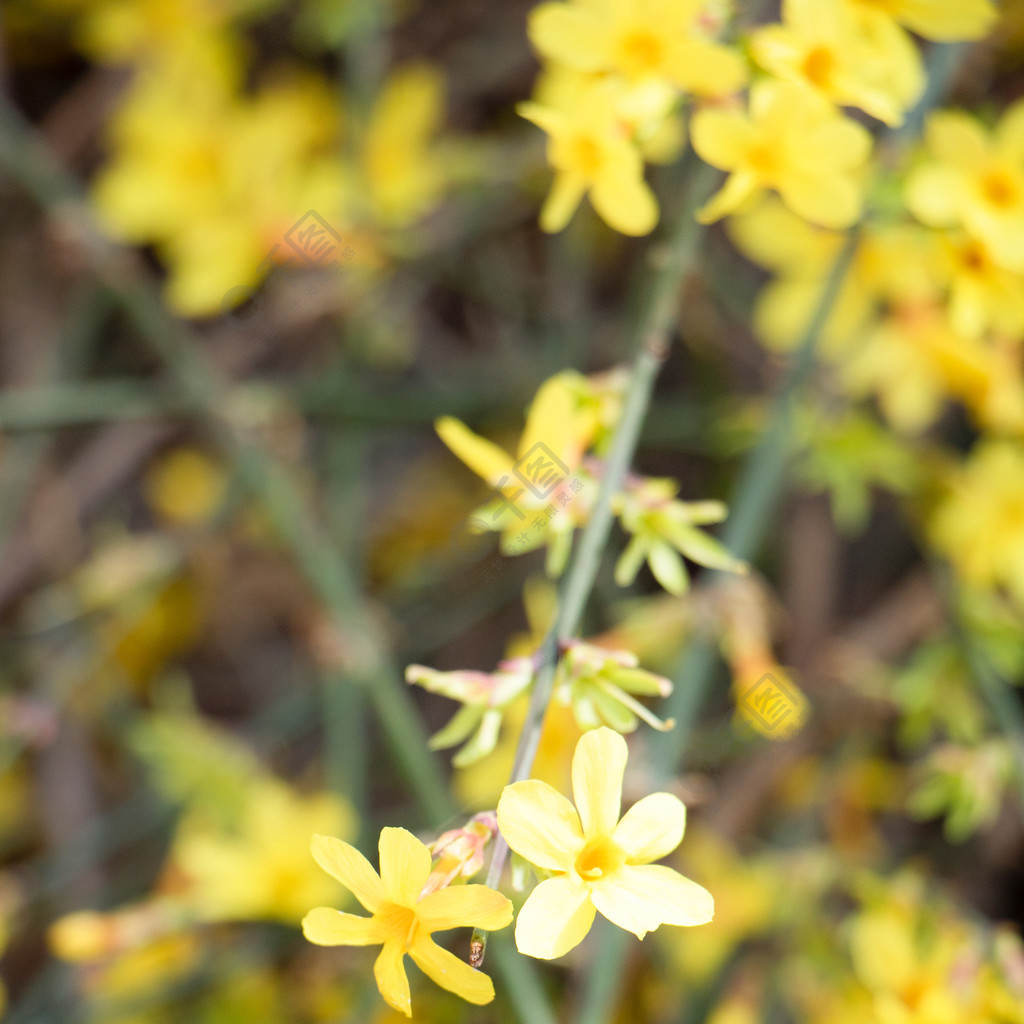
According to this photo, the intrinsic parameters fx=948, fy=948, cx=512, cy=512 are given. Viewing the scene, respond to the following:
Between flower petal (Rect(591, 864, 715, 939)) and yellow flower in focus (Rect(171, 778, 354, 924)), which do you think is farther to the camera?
yellow flower in focus (Rect(171, 778, 354, 924))

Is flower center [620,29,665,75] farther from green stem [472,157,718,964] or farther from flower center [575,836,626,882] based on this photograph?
flower center [575,836,626,882]

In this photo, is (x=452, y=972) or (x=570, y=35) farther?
(x=570, y=35)

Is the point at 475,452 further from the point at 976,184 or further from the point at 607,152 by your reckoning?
the point at 976,184

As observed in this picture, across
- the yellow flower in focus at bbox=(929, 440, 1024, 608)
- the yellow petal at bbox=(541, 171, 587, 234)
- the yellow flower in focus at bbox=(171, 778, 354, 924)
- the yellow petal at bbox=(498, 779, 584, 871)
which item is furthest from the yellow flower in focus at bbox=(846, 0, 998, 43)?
the yellow flower in focus at bbox=(171, 778, 354, 924)

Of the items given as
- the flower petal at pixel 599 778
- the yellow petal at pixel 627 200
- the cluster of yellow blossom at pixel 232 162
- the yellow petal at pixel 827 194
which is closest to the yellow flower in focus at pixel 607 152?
the yellow petal at pixel 627 200

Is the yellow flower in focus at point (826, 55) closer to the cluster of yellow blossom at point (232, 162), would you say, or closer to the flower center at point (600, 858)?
the flower center at point (600, 858)

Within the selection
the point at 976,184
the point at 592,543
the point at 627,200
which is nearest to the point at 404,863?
the point at 592,543
